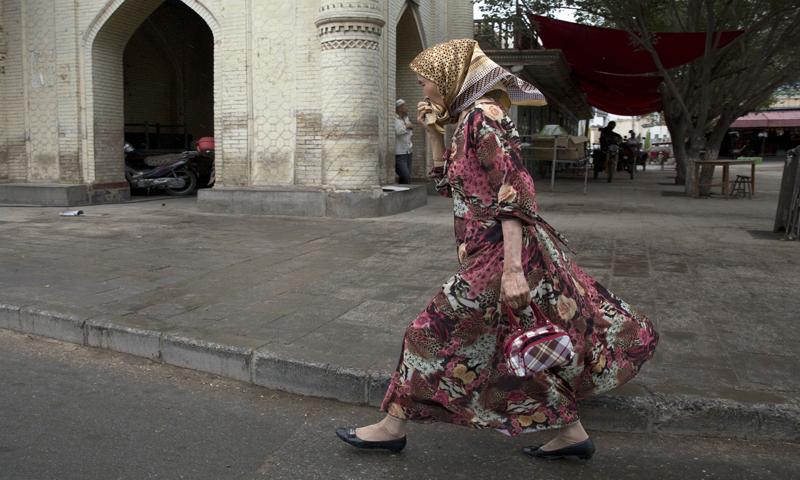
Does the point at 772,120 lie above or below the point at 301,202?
above

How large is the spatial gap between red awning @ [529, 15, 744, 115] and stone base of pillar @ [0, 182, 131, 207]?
33.9 ft

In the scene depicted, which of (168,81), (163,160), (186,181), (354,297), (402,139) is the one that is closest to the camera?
(354,297)

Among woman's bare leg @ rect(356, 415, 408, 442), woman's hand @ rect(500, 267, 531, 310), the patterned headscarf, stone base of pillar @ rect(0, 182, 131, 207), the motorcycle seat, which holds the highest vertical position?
the patterned headscarf

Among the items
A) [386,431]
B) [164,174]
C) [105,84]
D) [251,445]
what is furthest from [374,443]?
[164,174]

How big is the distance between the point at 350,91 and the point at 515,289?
314 inches

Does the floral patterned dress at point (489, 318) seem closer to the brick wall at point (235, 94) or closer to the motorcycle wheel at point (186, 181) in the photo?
the brick wall at point (235, 94)

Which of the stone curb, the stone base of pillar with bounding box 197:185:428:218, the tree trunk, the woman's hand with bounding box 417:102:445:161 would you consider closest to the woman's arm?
the woman's hand with bounding box 417:102:445:161

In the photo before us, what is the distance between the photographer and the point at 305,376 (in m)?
3.61

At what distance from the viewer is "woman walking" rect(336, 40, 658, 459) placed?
8.28 ft

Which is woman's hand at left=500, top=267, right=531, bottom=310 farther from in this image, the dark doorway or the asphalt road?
the dark doorway

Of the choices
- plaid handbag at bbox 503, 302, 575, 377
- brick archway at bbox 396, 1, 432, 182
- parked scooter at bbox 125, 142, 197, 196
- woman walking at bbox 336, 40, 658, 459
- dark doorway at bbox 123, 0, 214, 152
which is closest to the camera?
plaid handbag at bbox 503, 302, 575, 377

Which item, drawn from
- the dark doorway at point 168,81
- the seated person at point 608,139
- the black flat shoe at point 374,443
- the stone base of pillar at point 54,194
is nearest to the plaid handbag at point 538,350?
the black flat shoe at point 374,443

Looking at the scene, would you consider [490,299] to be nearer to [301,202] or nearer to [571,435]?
[571,435]

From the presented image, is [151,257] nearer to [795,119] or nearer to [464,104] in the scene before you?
[464,104]
